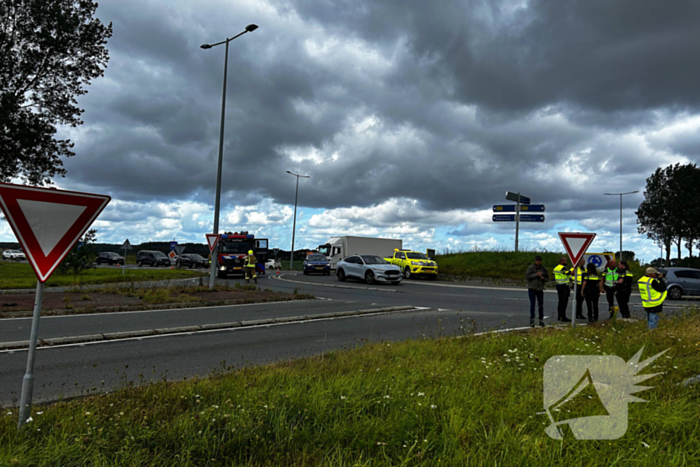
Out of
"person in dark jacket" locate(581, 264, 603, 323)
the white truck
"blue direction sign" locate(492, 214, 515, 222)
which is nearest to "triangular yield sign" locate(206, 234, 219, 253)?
"person in dark jacket" locate(581, 264, 603, 323)

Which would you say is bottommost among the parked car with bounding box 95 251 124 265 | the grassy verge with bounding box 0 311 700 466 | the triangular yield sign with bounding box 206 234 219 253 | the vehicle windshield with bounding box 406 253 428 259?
the grassy verge with bounding box 0 311 700 466

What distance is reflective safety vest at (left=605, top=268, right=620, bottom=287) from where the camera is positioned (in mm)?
12535

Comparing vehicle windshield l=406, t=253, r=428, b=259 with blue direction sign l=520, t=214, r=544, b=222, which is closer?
blue direction sign l=520, t=214, r=544, b=222

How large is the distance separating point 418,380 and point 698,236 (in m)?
64.6

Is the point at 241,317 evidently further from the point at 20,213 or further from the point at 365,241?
the point at 365,241

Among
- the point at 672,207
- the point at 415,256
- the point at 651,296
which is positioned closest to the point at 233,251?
the point at 415,256

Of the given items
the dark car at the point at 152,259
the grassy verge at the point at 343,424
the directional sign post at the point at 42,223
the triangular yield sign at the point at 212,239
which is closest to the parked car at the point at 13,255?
the dark car at the point at 152,259

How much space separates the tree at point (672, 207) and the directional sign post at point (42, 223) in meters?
65.3

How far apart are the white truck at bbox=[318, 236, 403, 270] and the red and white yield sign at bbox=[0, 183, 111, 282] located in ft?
125

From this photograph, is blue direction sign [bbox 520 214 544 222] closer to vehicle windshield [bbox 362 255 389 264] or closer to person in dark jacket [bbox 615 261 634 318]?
vehicle windshield [bbox 362 255 389 264]

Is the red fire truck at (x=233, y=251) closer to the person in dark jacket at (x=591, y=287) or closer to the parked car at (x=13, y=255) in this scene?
the person in dark jacket at (x=591, y=287)

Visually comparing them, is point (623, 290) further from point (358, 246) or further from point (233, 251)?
point (358, 246)

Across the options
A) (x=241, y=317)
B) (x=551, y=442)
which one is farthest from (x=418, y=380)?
(x=241, y=317)

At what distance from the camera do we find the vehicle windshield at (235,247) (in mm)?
32219
